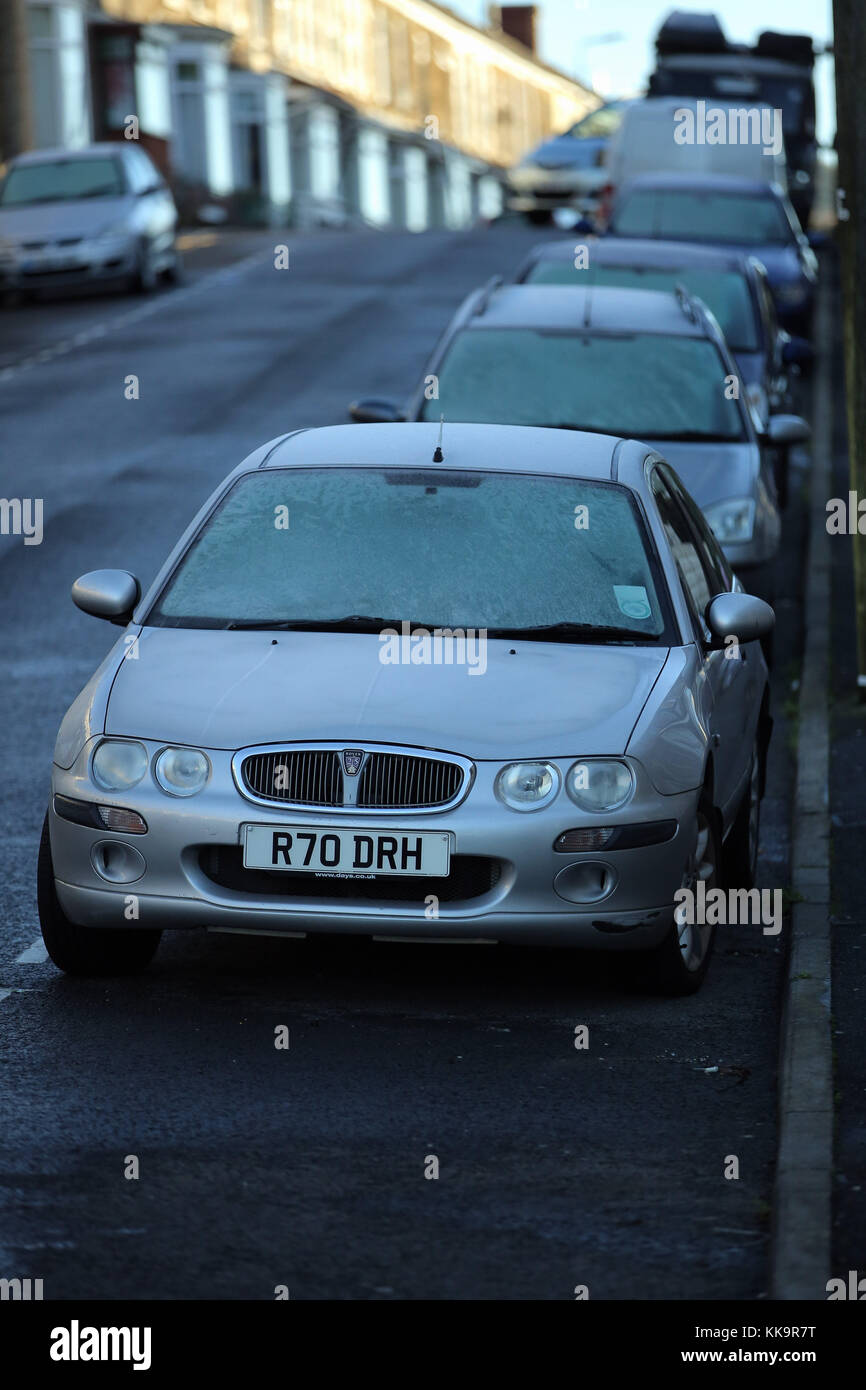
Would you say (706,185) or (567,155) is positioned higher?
(567,155)

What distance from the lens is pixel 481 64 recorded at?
99.1 meters

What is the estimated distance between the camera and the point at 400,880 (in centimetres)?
634

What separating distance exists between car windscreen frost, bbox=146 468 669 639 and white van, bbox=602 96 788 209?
868 inches

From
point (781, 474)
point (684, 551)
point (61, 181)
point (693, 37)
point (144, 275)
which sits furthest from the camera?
point (693, 37)

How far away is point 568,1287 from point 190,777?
7.11 ft

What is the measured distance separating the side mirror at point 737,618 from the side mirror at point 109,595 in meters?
1.82

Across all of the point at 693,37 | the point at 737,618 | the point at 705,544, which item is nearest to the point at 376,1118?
the point at 737,618

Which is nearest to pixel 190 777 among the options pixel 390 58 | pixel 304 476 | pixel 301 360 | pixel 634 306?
pixel 304 476

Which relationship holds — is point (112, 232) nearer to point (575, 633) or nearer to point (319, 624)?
point (319, 624)

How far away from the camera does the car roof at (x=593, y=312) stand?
12.4 meters

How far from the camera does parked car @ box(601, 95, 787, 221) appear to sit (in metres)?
29.2

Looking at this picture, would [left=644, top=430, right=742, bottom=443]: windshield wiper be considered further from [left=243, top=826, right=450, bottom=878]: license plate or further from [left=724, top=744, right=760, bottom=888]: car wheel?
[left=243, top=826, right=450, bottom=878]: license plate

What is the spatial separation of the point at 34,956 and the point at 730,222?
666 inches

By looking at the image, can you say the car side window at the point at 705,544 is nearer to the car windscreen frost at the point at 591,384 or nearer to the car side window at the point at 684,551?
the car side window at the point at 684,551
